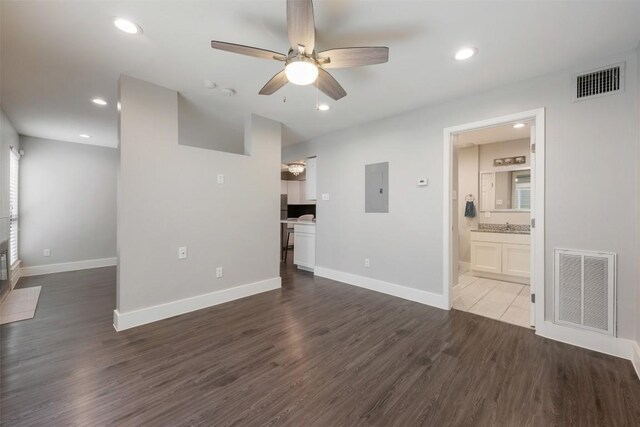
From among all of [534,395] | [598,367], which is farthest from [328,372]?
[598,367]

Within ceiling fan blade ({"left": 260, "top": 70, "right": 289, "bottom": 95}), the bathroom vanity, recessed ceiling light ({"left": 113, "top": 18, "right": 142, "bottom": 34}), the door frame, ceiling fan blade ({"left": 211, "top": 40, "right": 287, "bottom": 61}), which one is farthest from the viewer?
the bathroom vanity

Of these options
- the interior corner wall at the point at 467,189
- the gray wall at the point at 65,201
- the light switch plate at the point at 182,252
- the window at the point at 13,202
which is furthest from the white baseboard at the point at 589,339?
the gray wall at the point at 65,201

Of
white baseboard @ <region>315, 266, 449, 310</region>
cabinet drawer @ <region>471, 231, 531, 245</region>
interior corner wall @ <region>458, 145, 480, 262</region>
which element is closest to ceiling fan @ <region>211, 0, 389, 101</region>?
white baseboard @ <region>315, 266, 449, 310</region>

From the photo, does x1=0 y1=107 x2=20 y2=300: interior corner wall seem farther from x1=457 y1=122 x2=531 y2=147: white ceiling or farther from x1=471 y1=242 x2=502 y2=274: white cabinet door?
x1=471 y1=242 x2=502 y2=274: white cabinet door

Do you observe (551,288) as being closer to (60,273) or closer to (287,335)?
(287,335)

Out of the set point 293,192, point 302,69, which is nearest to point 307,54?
point 302,69

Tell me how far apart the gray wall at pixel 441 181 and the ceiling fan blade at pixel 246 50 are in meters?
2.26

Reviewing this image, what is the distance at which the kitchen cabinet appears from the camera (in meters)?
4.04

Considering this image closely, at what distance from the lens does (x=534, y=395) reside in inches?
65.9

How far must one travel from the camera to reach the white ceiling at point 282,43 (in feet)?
5.51

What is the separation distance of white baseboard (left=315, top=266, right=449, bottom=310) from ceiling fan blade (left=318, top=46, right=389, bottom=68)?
2735 mm

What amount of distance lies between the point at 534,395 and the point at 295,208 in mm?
6879

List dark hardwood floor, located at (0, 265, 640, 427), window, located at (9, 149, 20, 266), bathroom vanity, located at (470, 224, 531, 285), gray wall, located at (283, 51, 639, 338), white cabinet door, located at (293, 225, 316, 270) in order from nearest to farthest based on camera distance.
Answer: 1. dark hardwood floor, located at (0, 265, 640, 427)
2. gray wall, located at (283, 51, 639, 338)
3. window, located at (9, 149, 20, 266)
4. bathroom vanity, located at (470, 224, 531, 285)
5. white cabinet door, located at (293, 225, 316, 270)

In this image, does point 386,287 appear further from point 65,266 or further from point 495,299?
point 65,266
